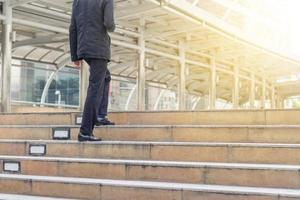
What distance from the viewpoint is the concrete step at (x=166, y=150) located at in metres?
3.73

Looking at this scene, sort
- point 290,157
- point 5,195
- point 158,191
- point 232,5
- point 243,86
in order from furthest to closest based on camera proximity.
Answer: point 243,86 → point 232,5 → point 5,195 → point 290,157 → point 158,191

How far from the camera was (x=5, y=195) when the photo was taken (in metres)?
3.93

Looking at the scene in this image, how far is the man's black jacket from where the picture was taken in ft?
14.3

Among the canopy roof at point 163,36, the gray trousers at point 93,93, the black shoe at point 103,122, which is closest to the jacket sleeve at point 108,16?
the gray trousers at point 93,93

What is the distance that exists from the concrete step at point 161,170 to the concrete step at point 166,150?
8.0 inches

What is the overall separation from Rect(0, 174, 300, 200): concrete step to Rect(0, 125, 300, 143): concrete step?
91cm


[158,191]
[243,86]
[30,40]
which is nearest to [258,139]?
[158,191]

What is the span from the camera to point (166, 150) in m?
4.09

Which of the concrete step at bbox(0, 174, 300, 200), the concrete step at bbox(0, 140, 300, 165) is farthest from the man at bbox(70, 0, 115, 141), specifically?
the concrete step at bbox(0, 174, 300, 200)

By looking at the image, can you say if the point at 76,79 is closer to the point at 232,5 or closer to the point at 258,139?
the point at 232,5

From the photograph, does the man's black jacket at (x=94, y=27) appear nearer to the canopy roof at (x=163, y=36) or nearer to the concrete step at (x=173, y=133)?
the concrete step at (x=173, y=133)

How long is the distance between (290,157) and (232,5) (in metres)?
9.54

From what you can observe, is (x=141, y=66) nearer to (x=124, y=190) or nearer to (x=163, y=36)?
(x=163, y=36)

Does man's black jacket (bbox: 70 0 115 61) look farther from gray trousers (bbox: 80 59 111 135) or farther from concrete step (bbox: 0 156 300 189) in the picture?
concrete step (bbox: 0 156 300 189)
